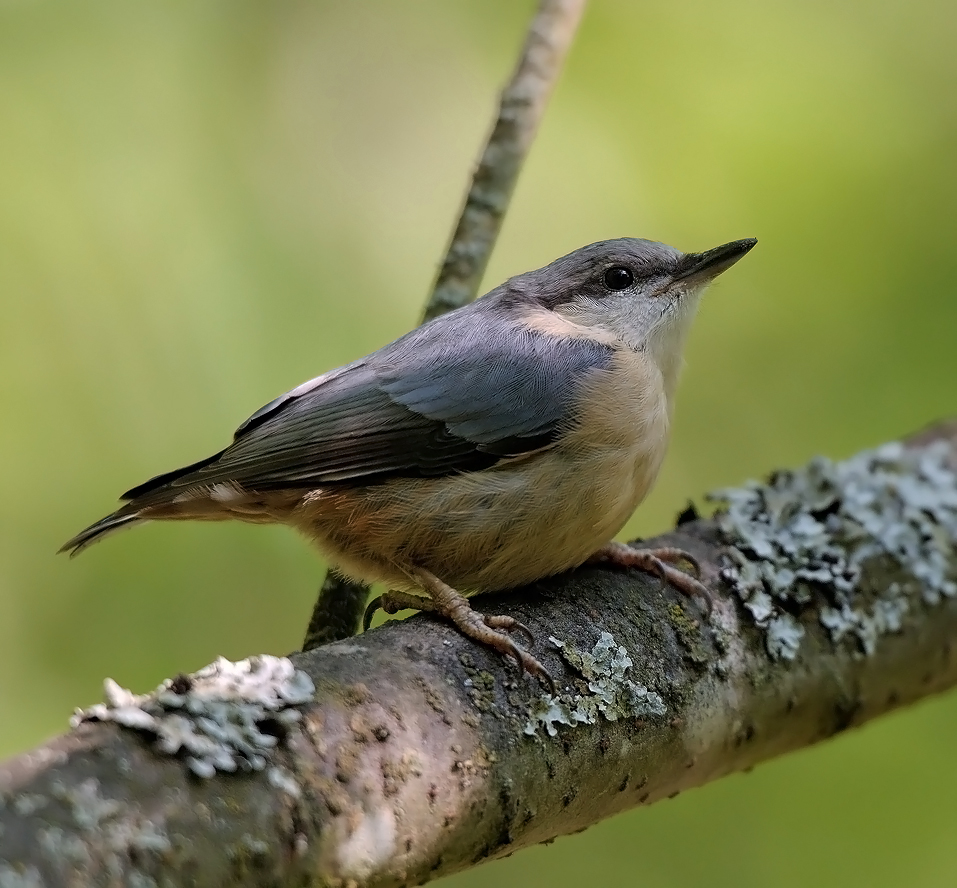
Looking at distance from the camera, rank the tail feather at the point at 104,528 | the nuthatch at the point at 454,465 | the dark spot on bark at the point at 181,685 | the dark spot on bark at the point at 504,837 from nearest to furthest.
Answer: the dark spot on bark at the point at 181,685 → the dark spot on bark at the point at 504,837 → the nuthatch at the point at 454,465 → the tail feather at the point at 104,528

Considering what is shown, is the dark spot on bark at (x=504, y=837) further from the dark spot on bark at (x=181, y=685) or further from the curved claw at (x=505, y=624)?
the dark spot on bark at (x=181, y=685)

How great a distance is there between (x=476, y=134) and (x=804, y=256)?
1.60 m

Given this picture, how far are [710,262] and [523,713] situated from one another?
149 cm

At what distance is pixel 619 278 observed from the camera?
274cm

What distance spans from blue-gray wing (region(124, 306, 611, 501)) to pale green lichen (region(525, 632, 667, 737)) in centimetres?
56

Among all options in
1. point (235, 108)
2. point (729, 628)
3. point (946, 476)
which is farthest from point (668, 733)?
point (235, 108)

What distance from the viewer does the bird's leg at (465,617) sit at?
1.80 metres

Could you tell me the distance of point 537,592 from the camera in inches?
87.7

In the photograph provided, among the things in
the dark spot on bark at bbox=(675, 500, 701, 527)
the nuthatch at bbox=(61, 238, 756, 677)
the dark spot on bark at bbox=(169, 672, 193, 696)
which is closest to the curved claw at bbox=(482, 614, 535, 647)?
the nuthatch at bbox=(61, 238, 756, 677)

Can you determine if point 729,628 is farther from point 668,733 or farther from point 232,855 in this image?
point 232,855

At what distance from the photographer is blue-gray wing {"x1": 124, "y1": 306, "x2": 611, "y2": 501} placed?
2.27 m

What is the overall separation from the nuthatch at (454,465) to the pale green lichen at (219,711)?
0.68 m

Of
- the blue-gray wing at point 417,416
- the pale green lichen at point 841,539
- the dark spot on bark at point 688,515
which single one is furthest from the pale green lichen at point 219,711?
the dark spot on bark at point 688,515

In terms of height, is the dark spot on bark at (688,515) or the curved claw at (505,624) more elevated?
the dark spot on bark at (688,515)
